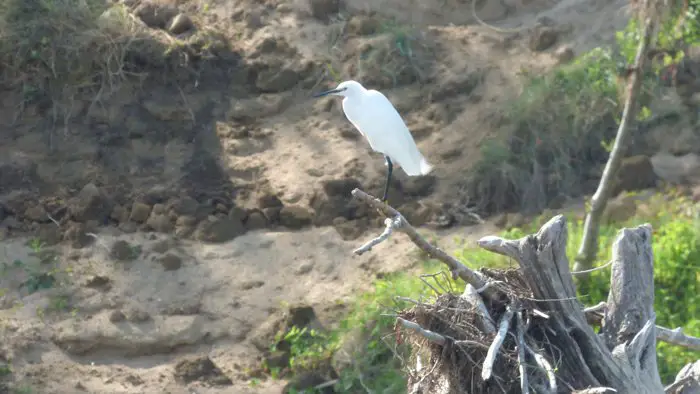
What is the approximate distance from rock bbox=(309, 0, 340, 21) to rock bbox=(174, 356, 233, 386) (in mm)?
3835

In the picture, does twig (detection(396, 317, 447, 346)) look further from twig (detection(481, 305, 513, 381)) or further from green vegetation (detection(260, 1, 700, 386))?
green vegetation (detection(260, 1, 700, 386))

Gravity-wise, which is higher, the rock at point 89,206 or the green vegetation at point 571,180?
the green vegetation at point 571,180

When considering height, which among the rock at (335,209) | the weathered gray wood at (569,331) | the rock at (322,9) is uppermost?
the weathered gray wood at (569,331)

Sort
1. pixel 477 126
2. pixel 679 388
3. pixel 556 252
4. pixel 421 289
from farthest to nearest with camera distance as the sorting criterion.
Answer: pixel 477 126
pixel 421 289
pixel 679 388
pixel 556 252

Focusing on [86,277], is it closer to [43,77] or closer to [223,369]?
[223,369]

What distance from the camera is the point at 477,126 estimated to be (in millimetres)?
9625

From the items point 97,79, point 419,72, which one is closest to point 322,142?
point 419,72

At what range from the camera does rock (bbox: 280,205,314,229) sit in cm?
911

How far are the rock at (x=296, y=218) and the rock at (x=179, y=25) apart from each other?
2263 mm

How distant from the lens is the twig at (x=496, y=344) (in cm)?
359

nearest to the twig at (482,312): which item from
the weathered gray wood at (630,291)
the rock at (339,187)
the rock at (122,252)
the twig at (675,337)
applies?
the weathered gray wood at (630,291)

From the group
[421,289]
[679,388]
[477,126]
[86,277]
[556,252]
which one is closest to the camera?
[556,252]

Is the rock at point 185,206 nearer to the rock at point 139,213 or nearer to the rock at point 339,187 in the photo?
the rock at point 139,213

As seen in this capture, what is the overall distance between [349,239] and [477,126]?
152 cm
